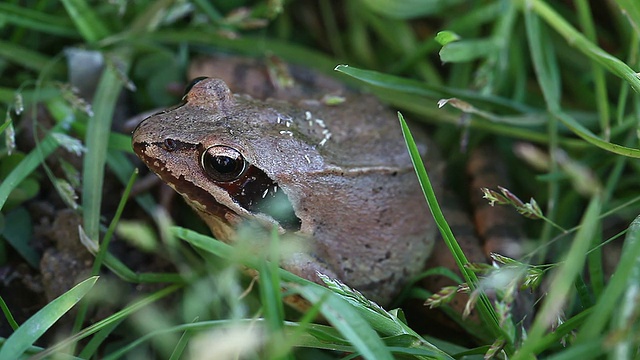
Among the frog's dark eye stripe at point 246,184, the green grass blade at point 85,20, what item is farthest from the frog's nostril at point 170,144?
the green grass blade at point 85,20

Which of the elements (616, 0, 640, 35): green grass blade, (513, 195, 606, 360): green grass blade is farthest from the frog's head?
(616, 0, 640, 35): green grass blade

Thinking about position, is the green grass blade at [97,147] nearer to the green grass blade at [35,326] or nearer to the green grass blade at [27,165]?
the green grass blade at [27,165]

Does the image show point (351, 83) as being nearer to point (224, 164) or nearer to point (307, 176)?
point (307, 176)

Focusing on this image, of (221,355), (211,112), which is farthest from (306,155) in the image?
(221,355)

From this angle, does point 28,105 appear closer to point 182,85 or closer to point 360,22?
point 182,85

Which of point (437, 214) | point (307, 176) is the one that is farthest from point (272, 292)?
point (307, 176)

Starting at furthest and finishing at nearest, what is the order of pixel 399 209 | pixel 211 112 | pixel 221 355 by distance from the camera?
1. pixel 399 209
2. pixel 211 112
3. pixel 221 355
